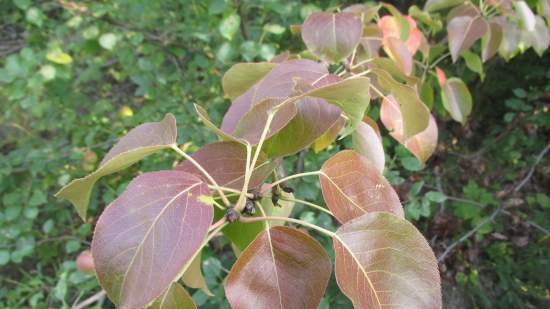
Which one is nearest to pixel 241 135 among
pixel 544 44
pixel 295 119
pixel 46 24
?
pixel 295 119

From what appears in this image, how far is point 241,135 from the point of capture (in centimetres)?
47

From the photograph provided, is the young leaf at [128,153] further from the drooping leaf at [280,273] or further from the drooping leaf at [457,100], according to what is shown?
the drooping leaf at [457,100]

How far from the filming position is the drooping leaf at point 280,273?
1.28 feet

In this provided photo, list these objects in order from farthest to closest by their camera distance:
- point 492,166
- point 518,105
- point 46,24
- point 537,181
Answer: point 492,166, point 537,181, point 518,105, point 46,24

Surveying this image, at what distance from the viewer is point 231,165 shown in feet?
1.51

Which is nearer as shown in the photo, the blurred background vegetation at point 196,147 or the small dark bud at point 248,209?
the small dark bud at point 248,209

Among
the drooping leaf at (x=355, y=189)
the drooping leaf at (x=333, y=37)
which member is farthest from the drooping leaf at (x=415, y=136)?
the drooping leaf at (x=355, y=189)

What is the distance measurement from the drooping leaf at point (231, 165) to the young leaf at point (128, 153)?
0.05 metres

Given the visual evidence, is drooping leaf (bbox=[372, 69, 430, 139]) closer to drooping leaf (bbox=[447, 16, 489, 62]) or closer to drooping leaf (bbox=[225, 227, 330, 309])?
drooping leaf (bbox=[225, 227, 330, 309])

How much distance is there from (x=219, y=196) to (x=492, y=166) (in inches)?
72.6

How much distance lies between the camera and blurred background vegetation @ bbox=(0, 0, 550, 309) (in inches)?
45.1

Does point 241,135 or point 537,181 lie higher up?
Answer: point 241,135

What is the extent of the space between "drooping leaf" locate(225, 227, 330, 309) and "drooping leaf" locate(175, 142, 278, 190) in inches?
2.6

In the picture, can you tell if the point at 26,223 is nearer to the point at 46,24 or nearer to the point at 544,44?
the point at 46,24
